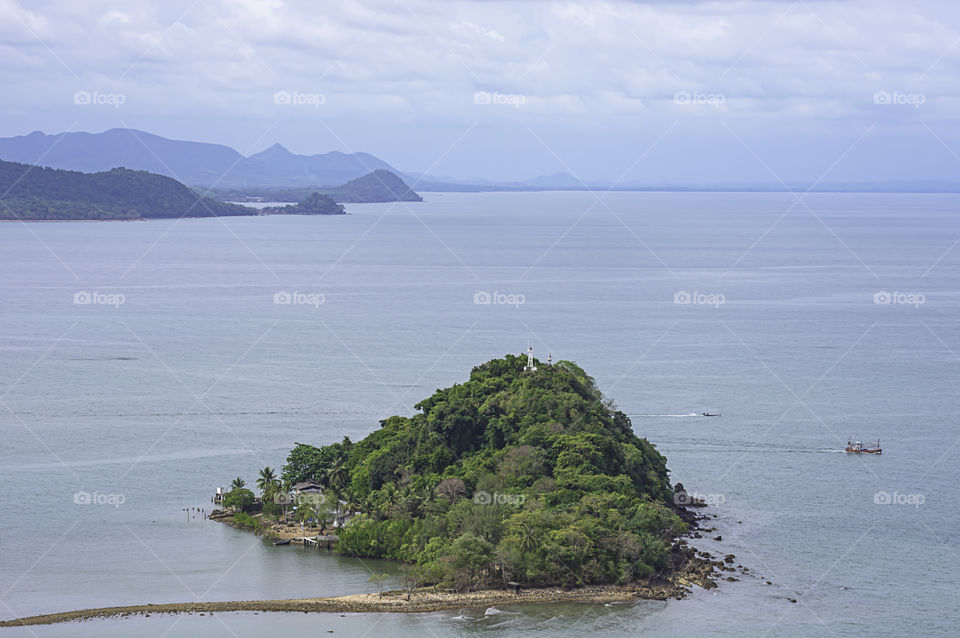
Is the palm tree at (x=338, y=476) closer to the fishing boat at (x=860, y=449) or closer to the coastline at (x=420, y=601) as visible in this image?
the coastline at (x=420, y=601)

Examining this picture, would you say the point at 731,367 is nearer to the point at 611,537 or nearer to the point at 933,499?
the point at 933,499

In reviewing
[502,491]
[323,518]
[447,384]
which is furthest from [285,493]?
[447,384]

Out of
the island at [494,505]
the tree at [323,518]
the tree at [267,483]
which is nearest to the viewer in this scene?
the island at [494,505]

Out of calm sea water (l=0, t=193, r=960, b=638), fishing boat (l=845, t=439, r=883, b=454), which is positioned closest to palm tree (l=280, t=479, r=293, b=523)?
calm sea water (l=0, t=193, r=960, b=638)

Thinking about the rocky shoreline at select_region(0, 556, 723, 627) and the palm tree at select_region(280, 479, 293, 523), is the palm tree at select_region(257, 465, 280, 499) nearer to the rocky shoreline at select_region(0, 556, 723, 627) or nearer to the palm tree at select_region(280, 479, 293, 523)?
the palm tree at select_region(280, 479, 293, 523)

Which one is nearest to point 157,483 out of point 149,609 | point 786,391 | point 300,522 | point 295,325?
point 300,522

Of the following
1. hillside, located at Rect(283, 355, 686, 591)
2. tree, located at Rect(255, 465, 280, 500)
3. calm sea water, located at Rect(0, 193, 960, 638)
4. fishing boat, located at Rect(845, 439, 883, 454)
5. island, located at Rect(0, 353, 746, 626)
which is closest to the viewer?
calm sea water, located at Rect(0, 193, 960, 638)

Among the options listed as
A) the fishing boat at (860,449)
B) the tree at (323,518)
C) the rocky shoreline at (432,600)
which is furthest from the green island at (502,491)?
the fishing boat at (860,449)
